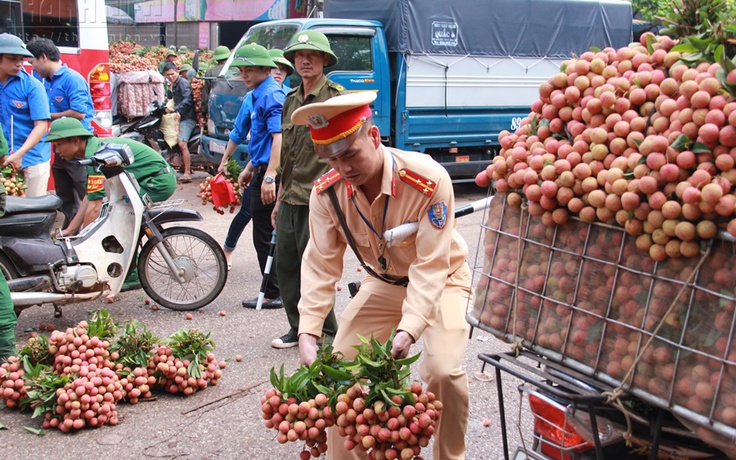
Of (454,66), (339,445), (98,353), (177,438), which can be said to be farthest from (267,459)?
(454,66)

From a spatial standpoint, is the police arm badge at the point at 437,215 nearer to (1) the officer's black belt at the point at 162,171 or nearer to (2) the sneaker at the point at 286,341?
(2) the sneaker at the point at 286,341

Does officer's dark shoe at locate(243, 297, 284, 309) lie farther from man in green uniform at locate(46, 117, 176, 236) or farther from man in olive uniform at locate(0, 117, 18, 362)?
man in olive uniform at locate(0, 117, 18, 362)

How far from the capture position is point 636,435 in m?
2.46

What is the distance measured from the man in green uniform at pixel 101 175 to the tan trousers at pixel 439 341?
331 cm

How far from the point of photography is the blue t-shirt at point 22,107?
7.04m

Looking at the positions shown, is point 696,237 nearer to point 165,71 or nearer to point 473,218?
point 473,218

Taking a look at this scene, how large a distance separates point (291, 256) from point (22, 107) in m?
3.66

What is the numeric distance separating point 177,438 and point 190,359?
672 millimetres

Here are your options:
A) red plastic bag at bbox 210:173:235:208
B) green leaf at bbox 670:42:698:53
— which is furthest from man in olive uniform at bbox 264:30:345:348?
green leaf at bbox 670:42:698:53

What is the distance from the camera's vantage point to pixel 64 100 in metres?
7.97

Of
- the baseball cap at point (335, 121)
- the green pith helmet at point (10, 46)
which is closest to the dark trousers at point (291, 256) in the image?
the baseball cap at point (335, 121)

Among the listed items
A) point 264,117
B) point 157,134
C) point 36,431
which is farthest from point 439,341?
point 157,134

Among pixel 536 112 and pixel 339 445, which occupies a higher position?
pixel 536 112

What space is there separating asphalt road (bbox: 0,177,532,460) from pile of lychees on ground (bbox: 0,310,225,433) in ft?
0.30
